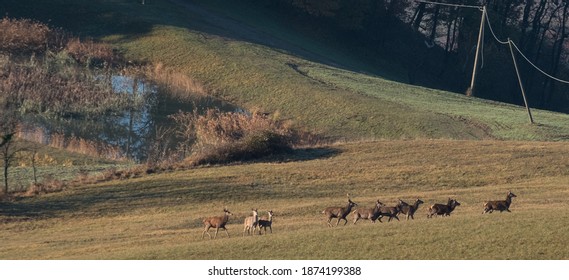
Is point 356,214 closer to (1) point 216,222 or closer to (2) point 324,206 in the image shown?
(1) point 216,222

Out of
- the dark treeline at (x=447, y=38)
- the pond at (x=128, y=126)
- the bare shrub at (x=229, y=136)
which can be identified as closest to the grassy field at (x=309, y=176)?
the bare shrub at (x=229, y=136)

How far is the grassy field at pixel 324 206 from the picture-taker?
27.4 meters

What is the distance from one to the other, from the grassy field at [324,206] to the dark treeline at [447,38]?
165 ft

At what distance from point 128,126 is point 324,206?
26048 mm

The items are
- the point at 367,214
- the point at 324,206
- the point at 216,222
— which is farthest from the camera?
the point at 324,206

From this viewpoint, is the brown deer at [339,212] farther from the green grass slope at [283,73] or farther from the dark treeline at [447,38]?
the dark treeline at [447,38]

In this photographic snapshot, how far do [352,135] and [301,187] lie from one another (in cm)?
1936

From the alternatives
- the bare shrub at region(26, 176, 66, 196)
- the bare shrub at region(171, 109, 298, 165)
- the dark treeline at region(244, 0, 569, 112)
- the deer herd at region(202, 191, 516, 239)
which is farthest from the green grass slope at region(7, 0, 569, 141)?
the deer herd at region(202, 191, 516, 239)

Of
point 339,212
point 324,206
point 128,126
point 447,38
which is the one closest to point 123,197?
point 324,206

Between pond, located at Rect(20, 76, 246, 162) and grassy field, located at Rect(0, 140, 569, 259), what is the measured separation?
10344 millimetres

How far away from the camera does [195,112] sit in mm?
62531

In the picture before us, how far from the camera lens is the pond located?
5394 centimetres

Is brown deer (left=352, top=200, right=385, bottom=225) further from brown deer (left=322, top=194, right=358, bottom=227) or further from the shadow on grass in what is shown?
the shadow on grass

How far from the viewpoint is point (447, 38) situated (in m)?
108
